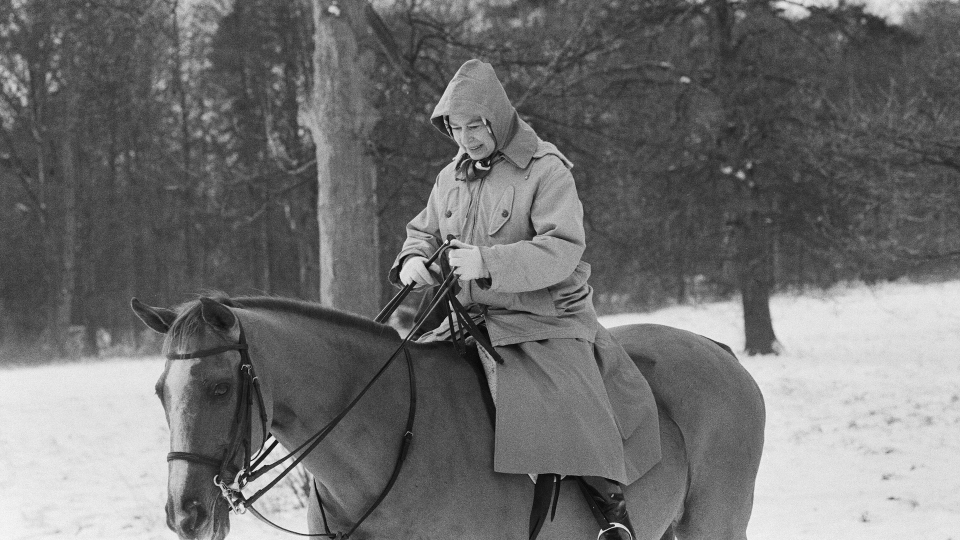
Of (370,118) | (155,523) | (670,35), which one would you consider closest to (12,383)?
(155,523)

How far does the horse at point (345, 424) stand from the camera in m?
2.42

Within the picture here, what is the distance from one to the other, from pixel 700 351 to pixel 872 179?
7.21 meters

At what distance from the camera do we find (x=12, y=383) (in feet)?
46.2

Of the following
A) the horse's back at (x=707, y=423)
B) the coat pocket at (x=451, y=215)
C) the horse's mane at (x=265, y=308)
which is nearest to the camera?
the horse's mane at (x=265, y=308)

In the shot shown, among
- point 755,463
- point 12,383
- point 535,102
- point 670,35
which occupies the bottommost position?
point 12,383

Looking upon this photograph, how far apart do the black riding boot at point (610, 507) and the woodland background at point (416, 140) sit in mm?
4149

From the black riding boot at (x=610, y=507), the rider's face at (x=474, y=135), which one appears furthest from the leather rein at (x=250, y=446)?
the black riding boot at (x=610, y=507)

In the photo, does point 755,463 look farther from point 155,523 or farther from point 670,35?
point 670,35

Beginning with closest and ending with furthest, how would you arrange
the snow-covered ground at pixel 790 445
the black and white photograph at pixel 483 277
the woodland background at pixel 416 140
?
the black and white photograph at pixel 483 277
the snow-covered ground at pixel 790 445
the woodland background at pixel 416 140

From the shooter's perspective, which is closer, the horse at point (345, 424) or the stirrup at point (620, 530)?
the horse at point (345, 424)

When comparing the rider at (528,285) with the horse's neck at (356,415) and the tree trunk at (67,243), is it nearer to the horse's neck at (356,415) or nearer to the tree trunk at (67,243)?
the horse's neck at (356,415)

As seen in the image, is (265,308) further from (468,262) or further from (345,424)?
(468,262)

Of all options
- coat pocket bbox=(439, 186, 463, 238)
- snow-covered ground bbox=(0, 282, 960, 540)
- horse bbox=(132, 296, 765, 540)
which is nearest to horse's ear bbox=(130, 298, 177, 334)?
horse bbox=(132, 296, 765, 540)

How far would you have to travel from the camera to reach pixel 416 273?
314cm
